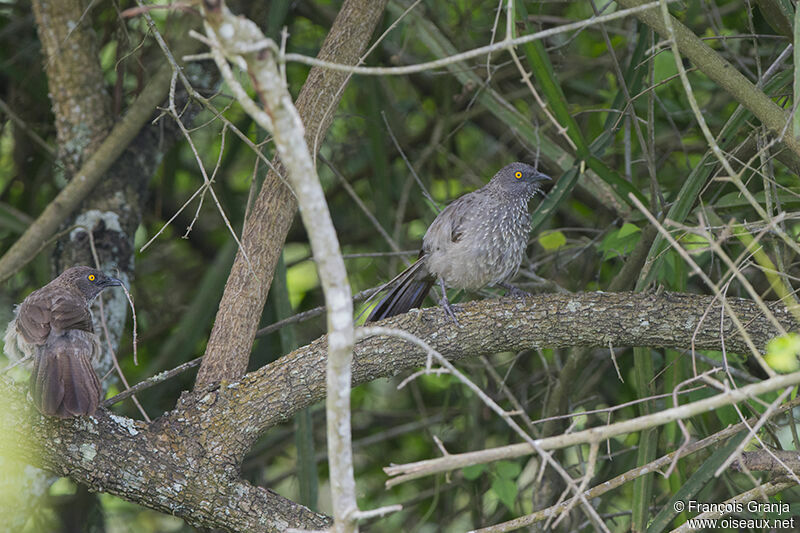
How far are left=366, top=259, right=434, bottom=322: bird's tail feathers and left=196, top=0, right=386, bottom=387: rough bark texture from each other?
0.68 meters

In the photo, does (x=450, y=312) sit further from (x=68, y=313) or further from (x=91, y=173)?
(x=91, y=173)

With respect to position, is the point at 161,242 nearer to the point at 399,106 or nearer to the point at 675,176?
the point at 399,106

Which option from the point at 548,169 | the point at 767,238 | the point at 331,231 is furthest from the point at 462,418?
the point at 331,231

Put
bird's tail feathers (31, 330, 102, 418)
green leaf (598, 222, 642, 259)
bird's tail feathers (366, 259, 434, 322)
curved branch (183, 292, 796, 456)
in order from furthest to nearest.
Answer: bird's tail feathers (366, 259, 434, 322)
green leaf (598, 222, 642, 259)
curved branch (183, 292, 796, 456)
bird's tail feathers (31, 330, 102, 418)

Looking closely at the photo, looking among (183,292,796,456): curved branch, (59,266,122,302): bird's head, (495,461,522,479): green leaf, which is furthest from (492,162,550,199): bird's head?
(59,266,122,302): bird's head

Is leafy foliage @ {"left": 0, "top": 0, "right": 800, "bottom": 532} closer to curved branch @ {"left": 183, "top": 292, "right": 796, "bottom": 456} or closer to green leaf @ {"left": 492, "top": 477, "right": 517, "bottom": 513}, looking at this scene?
green leaf @ {"left": 492, "top": 477, "right": 517, "bottom": 513}

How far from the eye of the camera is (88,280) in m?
3.59

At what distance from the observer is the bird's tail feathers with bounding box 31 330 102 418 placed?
2.56 metres

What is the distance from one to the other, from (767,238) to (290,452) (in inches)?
140

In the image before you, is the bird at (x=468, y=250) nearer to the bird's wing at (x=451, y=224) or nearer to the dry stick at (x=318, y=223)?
the bird's wing at (x=451, y=224)

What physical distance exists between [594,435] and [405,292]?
2222 mm

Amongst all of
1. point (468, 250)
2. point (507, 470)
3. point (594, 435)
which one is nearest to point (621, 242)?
point (468, 250)

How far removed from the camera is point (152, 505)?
2.74 m

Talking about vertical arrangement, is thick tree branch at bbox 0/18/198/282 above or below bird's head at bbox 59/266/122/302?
above
